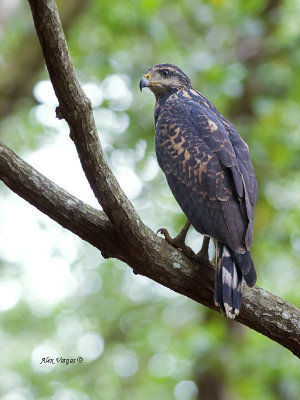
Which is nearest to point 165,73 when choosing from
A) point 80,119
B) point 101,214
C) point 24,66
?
point 101,214

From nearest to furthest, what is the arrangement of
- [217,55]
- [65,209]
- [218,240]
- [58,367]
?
[65,209], [218,240], [217,55], [58,367]

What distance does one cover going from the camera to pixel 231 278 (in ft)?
14.1

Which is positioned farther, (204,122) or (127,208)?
(204,122)

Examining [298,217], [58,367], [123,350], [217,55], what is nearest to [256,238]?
[298,217]

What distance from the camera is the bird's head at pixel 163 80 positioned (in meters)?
5.89

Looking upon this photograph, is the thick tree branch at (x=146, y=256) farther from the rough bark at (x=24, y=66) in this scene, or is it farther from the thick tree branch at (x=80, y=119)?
the rough bark at (x=24, y=66)

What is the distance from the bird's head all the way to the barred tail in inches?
77.3

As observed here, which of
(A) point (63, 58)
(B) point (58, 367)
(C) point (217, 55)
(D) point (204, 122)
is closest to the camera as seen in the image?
(A) point (63, 58)

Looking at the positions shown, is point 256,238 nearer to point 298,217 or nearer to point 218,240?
point 298,217

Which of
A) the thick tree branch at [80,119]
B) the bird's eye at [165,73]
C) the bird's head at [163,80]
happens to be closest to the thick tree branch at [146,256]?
the thick tree branch at [80,119]

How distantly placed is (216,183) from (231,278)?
74 centimetres

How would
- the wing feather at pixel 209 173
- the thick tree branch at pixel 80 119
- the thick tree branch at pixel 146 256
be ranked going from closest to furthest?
the thick tree branch at pixel 80 119 → the thick tree branch at pixel 146 256 → the wing feather at pixel 209 173

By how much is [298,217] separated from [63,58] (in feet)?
21.6

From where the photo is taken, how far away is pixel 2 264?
1159 centimetres
